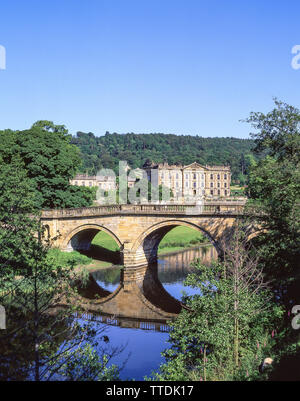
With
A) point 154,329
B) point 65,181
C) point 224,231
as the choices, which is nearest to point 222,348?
point 154,329

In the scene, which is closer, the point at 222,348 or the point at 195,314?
the point at 222,348

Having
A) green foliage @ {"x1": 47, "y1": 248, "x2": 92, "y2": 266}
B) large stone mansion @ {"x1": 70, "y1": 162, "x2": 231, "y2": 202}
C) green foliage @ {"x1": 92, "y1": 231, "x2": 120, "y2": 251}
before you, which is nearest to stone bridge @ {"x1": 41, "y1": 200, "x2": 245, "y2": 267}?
green foliage @ {"x1": 47, "y1": 248, "x2": 92, "y2": 266}

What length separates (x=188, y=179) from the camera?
350ft

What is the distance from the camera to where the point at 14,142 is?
39.9 m

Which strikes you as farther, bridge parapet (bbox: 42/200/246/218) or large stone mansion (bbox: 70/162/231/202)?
large stone mansion (bbox: 70/162/231/202)

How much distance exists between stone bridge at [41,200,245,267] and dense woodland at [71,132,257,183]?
108256 millimetres

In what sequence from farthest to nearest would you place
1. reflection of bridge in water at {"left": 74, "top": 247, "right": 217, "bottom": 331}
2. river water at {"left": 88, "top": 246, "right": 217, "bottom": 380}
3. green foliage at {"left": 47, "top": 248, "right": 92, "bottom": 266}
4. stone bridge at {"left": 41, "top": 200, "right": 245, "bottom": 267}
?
green foliage at {"left": 47, "top": 248, "right": 92, "bottom": 266} < stone bridge at {"left": 41, "top": 200, "right": 245, "bottom": 267} < reflection of bridge in water at {"left": 74, "top": 247, "right": 217, "bottom": 331} < river water at {"left": 88, "top": 246, "right": 217, "bottom": 380}

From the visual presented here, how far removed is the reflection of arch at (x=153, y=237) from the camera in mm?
32281

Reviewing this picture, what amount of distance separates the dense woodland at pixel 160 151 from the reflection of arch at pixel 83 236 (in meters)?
104

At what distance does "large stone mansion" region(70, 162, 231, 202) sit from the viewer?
4139 inches

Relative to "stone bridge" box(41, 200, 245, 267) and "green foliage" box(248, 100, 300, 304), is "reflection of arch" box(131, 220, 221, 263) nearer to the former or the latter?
"stone bridge" box(41, 200, 245, 267)

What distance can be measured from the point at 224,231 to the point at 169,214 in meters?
4.97

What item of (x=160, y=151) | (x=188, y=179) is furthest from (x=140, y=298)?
(x=160, y=151)
